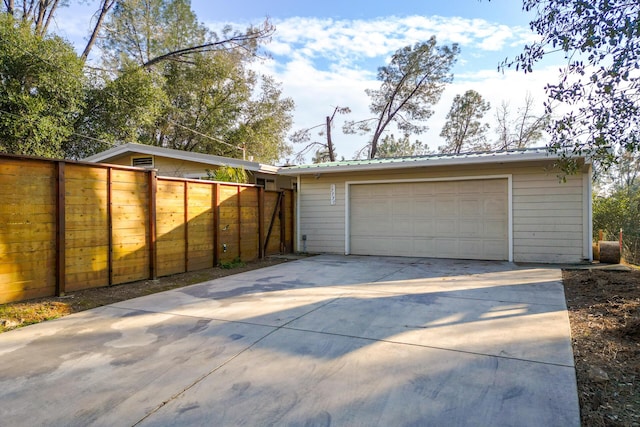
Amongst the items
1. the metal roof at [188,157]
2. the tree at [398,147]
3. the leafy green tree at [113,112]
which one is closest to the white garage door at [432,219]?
the metal roof at [188,157]

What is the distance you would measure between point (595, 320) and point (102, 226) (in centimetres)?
627

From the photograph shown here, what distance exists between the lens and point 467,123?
68.7ft

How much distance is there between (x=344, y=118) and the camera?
74.8 ft

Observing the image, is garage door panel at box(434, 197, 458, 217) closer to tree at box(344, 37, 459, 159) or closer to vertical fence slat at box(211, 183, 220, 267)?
vertical fence slat at box(211, 183, 220, 267)

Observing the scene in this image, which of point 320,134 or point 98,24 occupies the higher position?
point 98,24

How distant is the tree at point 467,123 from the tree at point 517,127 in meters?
0.74

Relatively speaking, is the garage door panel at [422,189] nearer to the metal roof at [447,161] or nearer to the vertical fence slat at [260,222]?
the metal roof at [447,161]

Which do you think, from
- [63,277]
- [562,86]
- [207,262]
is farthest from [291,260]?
[562,86]

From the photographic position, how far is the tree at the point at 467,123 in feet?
67.1

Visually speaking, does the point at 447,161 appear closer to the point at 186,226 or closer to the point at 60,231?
the point at 186,226

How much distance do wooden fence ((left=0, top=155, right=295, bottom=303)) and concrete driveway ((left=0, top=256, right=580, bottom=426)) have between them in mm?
1022

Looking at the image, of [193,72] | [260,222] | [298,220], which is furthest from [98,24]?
[260,222]

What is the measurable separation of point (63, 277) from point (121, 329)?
6.01ft

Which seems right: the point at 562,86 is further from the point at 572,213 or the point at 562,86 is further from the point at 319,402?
the point at 572,213
